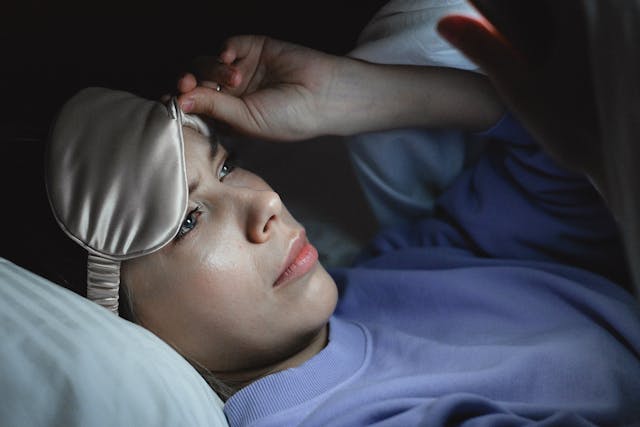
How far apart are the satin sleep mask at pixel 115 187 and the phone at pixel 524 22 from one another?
0.46 m

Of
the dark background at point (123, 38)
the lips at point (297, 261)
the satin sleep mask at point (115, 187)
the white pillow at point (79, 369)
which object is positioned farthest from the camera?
the dark background at point (123, 38)

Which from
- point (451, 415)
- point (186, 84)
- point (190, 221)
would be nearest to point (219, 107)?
point (186, 84)

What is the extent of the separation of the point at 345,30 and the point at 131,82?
0.34m

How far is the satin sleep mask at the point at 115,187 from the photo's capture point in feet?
2.66

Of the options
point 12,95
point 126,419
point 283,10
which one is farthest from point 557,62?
point 12,95

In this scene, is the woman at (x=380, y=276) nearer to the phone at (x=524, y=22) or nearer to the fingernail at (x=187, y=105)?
the fingernail at (x=187, y=105)

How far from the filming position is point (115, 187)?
2.68 feet

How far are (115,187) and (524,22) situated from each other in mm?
521

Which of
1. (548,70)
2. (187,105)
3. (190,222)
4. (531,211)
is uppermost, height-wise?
(548,70)

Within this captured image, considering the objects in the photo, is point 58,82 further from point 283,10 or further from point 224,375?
point 224,375

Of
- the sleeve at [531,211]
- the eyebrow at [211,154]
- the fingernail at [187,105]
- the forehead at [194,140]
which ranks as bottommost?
the sleeve at [531,211]

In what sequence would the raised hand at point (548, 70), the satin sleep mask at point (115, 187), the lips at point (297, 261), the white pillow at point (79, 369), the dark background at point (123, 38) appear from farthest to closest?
the dark background at point (123, 38)
the lips at point (297, 261)
the satin sleep mask at point (115, 187)
the white pillow at point (79, 369)
the raised hand at point (548, 70)

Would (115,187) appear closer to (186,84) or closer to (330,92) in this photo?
(186,84)

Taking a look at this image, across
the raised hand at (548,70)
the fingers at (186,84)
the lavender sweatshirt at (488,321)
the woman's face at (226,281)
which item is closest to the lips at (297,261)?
the woman's face at (226,281)
